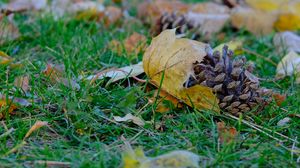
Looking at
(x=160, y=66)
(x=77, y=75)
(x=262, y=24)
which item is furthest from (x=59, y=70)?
(x=262, y=24)

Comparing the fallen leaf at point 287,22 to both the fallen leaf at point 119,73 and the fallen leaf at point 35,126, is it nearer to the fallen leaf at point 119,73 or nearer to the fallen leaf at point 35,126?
the fallen leaf at point 119,73

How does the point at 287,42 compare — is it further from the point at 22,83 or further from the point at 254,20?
the point at 22,83

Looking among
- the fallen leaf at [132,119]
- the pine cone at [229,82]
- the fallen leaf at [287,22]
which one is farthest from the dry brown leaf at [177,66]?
the fallen leaf at [287,22]

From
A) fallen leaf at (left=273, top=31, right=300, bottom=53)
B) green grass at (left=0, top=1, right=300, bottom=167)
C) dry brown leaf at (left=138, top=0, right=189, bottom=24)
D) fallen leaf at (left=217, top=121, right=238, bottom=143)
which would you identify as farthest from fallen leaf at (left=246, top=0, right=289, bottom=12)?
fallen leaf at (left=217, top=121, right=238, bottom=143)

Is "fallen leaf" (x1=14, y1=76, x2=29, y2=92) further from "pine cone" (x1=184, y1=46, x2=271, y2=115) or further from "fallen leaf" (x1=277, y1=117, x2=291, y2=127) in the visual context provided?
"fallen leaf" (x1=277, y1=117, x2=291, y2=127)

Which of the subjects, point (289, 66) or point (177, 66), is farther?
point (289, 66)

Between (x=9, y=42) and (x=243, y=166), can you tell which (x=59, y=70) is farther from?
(x=243, y=166)

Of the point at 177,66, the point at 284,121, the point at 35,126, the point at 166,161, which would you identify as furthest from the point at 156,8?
the point at 166,161
